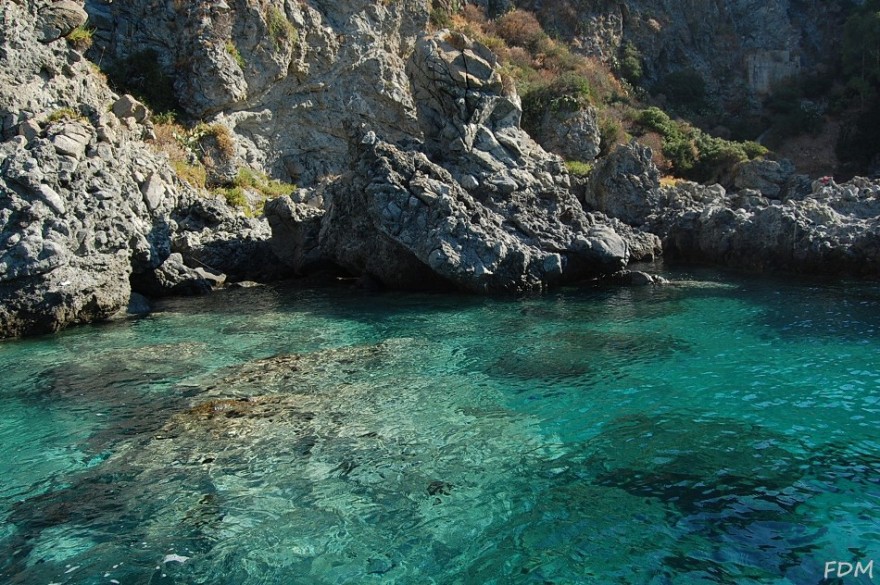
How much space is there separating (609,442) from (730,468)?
133 centimetres

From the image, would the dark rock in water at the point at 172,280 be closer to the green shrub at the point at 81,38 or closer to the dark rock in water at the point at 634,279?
the dark rock in water at the point at 634,279

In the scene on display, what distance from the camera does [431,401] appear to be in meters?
8.91

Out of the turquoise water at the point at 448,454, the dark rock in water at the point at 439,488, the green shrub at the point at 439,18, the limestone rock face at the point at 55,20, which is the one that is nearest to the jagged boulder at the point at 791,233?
the turquoise water at the point at 448,454

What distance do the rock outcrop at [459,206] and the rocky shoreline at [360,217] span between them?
48 mm

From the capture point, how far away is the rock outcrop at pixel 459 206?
54.5 feet

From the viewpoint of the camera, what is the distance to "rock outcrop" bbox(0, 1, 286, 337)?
509 inches

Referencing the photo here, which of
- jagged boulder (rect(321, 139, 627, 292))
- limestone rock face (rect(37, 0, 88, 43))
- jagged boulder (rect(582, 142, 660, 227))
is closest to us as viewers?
jagged boulder (rect(321, 139, 627, 292))

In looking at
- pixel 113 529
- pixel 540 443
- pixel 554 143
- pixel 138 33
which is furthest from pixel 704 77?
pixel 113 529

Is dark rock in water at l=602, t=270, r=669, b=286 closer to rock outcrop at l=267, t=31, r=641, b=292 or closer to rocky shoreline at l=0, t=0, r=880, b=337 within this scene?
rocky shoreline at l=0, t=0, r=880, b=337

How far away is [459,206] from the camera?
1703 cm

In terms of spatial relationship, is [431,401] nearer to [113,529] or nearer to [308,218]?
[113,529]


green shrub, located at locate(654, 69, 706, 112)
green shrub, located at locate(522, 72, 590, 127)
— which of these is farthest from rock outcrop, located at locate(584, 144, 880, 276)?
green shrub, located at locate(654, 69, 706, 112)

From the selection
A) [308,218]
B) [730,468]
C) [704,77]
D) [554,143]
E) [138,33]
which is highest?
[704,77]

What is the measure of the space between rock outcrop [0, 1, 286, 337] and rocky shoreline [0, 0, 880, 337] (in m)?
0.04
